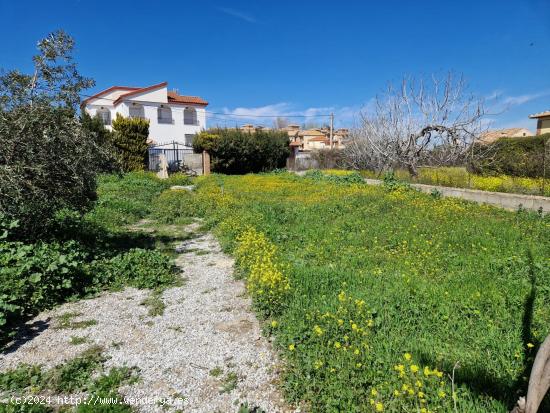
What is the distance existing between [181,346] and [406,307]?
256 centimetres

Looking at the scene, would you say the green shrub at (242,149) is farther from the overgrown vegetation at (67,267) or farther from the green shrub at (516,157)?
the overgrown vegetation at (67,267)

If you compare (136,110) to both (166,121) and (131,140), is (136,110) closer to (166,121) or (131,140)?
(166,121)

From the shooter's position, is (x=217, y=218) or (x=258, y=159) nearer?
(x=217, y=218)

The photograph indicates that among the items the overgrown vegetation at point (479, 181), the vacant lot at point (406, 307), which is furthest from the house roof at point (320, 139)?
the vacant lot at point (406, 307)

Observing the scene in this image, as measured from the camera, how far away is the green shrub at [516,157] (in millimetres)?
12040

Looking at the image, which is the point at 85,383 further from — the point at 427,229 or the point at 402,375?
the point at 427,229

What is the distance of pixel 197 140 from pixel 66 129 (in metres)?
21.0

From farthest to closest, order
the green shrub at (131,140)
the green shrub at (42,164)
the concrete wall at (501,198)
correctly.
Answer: the green shrub at (131,140)
the concrete wall at (501,198)
the green shrub at (42,164)

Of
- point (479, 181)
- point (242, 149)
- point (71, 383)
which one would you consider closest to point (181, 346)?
point (71, 383)

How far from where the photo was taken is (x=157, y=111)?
38562mm

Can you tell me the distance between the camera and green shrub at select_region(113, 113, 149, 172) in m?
23.1

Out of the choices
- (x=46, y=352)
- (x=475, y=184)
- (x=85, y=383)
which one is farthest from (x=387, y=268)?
(x=475, y=184)

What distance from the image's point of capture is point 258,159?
92.8 ft

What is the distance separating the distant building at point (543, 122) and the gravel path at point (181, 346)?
35330mm
